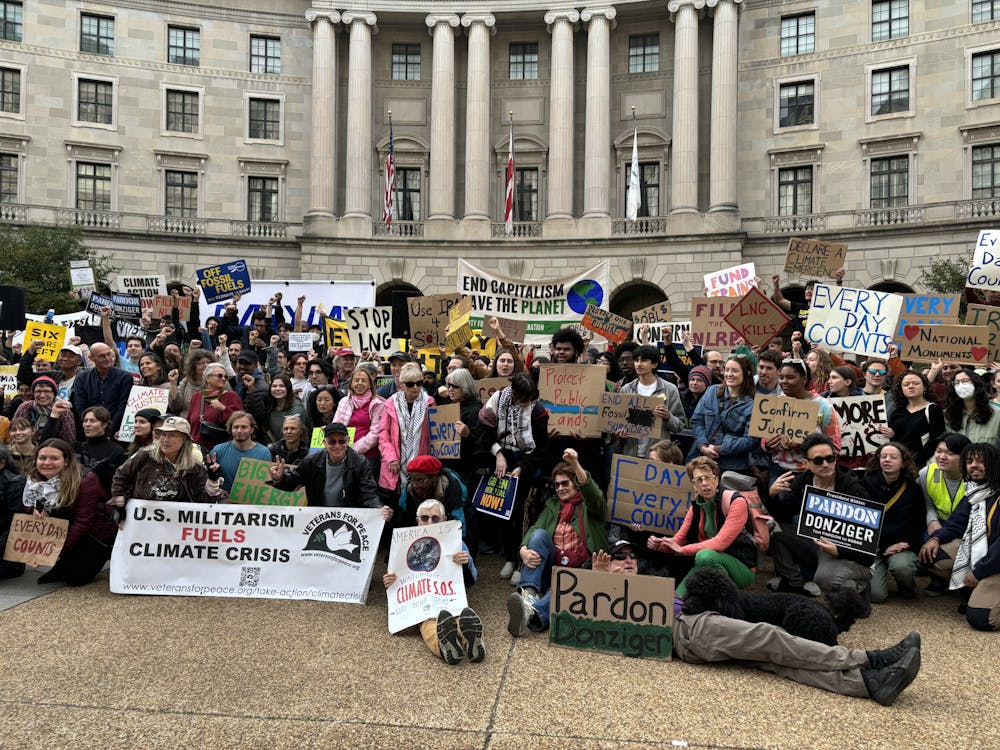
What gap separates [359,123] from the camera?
122 feet

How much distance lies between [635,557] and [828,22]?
33813mm

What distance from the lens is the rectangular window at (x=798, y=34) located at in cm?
3556

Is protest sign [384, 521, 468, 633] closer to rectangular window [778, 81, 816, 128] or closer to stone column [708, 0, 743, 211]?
stone column [708, 0, 743, 211]

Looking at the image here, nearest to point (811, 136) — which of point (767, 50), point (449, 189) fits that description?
point (767, 50)

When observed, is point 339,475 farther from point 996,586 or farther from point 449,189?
point 449,189

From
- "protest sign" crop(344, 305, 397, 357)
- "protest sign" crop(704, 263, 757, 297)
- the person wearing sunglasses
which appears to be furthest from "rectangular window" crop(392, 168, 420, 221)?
the person wearing sunglasses

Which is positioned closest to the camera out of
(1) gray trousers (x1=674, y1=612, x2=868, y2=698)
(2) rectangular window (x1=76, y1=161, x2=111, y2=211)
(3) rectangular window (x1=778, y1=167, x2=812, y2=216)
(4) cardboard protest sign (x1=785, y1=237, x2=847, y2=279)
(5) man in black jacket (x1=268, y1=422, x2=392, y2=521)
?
(1) gray trousers (x1=674, y1=612, x2=868, y2=698)

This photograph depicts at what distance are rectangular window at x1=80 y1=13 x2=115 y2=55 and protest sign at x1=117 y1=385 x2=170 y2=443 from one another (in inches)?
1296

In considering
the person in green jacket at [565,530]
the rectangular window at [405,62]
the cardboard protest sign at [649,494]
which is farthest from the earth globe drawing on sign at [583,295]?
the rectangular window at [405,62]

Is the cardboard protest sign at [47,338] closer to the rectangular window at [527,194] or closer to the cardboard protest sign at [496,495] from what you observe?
the cardboard protest sign at [496,495]

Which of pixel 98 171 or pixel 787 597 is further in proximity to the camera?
pixel 98 171

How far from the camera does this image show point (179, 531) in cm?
799

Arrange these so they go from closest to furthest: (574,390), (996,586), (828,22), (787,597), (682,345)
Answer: (787,597) → (996,586) → (574,390) → (682,345) → (828,22)

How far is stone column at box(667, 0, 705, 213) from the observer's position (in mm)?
35531
